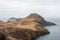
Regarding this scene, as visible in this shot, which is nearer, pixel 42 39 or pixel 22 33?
pixel 22 33

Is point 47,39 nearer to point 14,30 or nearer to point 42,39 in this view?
point 42,39

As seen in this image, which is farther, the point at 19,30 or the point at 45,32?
the point at 45,32

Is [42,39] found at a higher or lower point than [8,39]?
lower

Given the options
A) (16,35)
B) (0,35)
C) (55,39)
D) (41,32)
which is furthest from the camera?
(41,32)

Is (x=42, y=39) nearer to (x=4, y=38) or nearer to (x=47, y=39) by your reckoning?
(x=47, y=39)

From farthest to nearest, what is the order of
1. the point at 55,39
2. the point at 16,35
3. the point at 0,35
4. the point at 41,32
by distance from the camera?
the point at 41,32 < the point at 55,39 < the point at 16,35 < the point at 0,35

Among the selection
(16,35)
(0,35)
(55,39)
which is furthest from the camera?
(55,39)

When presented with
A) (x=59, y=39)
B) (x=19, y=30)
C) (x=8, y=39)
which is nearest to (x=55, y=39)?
(x=59, y=39)

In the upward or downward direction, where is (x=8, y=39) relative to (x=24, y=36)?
upward

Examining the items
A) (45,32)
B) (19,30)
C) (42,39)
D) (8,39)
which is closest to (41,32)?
(45,32)
